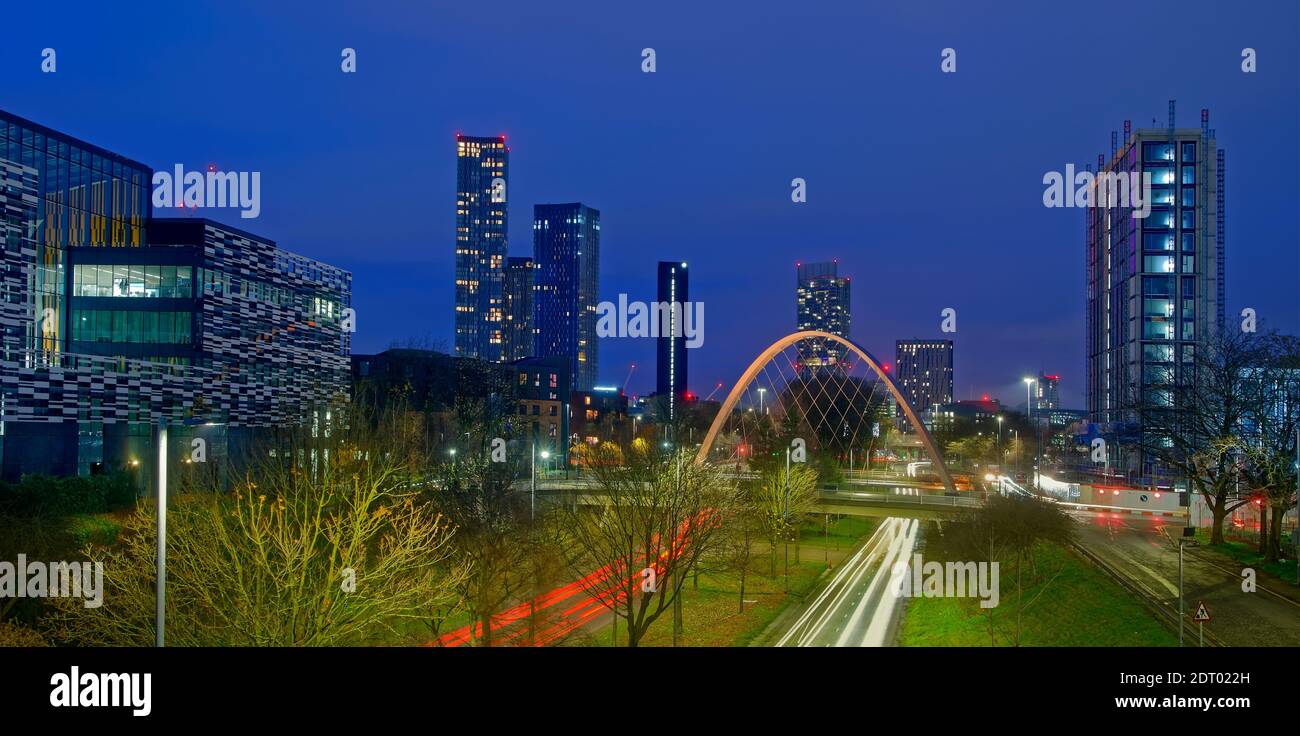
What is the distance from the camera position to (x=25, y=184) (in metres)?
43.7

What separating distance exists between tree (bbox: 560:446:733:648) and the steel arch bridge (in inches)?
1736

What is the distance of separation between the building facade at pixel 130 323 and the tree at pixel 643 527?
22218 mm

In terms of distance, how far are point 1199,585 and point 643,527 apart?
19562mm

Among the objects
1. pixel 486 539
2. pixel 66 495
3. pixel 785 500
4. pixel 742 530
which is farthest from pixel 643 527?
pixel 66 495

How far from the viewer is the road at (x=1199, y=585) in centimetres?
2339

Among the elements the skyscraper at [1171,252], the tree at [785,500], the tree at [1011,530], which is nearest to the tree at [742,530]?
the tree at [785,500]

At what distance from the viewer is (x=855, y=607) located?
31.4m

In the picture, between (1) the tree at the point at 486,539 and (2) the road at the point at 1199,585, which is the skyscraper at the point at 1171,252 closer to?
(2) the road at the point at 1199,585
